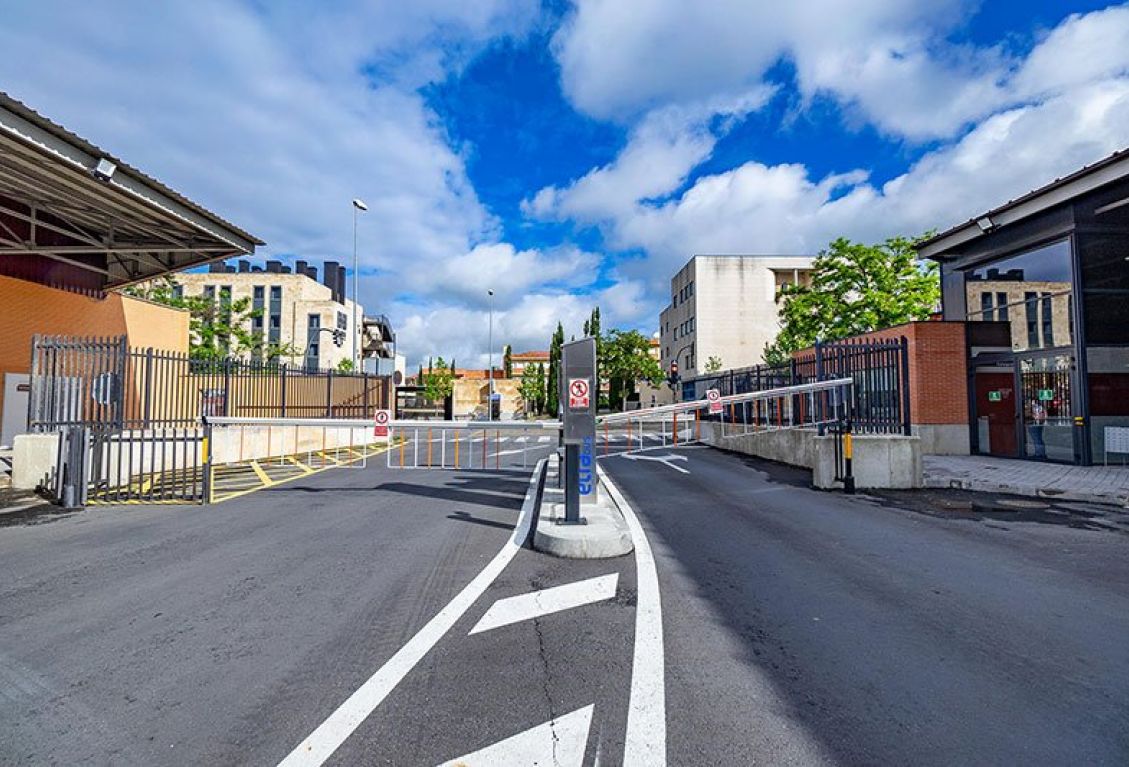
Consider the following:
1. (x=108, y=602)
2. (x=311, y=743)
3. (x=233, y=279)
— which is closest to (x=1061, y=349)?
(x=311, y=743)

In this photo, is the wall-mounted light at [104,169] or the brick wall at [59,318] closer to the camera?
the wall-mounted light at [104,169]

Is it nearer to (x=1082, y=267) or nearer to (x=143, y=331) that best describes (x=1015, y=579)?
(x=1082, y=267)

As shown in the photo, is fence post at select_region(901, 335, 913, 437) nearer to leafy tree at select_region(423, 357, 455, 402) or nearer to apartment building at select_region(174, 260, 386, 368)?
apartment building at select_region(174, 260, 386, 368)

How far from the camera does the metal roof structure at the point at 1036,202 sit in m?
11.9

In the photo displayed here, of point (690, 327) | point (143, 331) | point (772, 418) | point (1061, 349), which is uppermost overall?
point (690, 327)

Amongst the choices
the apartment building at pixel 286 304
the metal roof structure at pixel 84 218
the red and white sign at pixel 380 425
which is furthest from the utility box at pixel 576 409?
the apartment building at pixel 286 304

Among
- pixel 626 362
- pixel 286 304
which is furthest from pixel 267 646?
pixel 626 362

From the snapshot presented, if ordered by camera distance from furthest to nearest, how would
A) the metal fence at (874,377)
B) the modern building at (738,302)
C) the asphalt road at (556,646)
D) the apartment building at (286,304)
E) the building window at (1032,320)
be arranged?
the modern building at (738,302) < the apartment building at (286,304) < the building window at (1032,320) < the metal fence at (874,377) < the asphalt road at (556,646)

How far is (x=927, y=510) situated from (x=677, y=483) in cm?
437

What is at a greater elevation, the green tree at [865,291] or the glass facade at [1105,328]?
the green tree at [865,291]

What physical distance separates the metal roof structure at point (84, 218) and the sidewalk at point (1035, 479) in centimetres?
1737

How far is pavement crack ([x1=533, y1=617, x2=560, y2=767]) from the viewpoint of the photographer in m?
2.63

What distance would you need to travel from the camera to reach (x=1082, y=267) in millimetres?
13258

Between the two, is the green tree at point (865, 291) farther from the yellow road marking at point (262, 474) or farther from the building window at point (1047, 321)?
the yellow road marking at point (262, 474)
